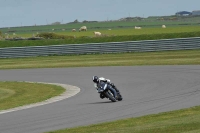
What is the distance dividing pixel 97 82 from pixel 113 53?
27.6 m

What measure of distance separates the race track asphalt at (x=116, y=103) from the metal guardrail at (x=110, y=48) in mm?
11961

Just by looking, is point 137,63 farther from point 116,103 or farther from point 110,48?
point 116,103

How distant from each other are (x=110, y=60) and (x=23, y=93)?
1716 cm

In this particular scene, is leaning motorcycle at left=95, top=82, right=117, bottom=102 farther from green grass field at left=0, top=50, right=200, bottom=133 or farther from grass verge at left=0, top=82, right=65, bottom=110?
green grass field at left=0, top=50, right=200, bottom=133

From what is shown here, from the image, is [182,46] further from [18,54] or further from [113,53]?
[18,54]

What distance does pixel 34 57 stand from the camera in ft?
166

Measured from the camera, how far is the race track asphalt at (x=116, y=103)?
15.9 meters

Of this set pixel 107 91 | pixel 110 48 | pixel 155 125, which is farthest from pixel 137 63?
pixel 155 125

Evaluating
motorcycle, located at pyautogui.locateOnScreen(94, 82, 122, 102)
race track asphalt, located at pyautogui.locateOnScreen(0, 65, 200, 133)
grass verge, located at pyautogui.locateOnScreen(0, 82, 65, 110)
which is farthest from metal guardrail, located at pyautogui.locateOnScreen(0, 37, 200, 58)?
motorcycle, located at pyautogui.locateOnScreen(94, 82, 122, 102)

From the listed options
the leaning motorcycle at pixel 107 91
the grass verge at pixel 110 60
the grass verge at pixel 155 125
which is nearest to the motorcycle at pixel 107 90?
the leaning motorcycle at pixel 107 91

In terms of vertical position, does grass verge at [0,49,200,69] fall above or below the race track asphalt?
below

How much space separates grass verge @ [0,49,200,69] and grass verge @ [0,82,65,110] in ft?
33.5

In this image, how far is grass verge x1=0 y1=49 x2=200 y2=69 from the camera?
38.0m

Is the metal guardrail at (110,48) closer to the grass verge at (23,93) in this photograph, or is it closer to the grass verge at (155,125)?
the grass verge at (23,93)
